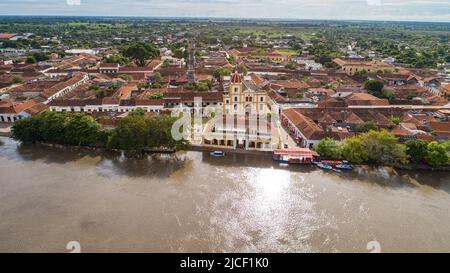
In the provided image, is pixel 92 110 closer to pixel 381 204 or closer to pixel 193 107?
pixel 193 107

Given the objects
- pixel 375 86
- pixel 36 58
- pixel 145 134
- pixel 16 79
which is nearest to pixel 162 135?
pixel 145 134

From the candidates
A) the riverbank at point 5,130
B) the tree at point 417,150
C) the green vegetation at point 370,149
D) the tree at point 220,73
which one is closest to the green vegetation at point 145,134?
the green vegetation at point 370,149

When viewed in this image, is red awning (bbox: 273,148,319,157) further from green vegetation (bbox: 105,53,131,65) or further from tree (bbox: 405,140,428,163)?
green vegetation (bbox: 105,53,131,65)

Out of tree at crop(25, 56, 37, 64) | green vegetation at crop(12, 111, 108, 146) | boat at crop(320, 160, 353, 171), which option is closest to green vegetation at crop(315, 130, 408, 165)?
boat at crop(320, 160, 353, 171)

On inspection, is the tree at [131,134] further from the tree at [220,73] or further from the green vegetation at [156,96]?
the tree at [220,73]

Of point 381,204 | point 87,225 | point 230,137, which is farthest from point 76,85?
point 381,204

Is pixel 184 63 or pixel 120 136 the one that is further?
pixel 184 63

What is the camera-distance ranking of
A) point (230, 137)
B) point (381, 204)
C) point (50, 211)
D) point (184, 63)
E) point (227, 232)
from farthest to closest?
1. point (184, 63)
2. point (230, 137)
3. point (381, 204)
4. point (50, 211)
5. point (227, 232)
